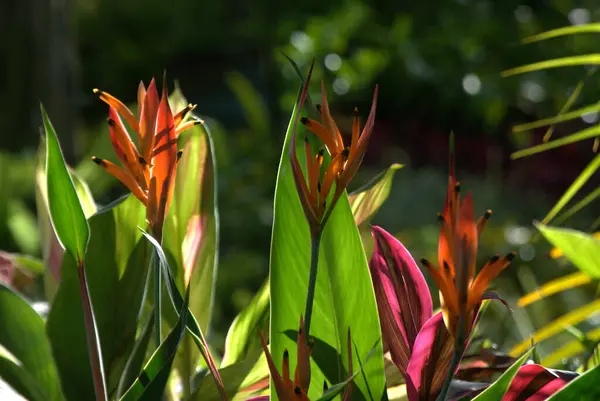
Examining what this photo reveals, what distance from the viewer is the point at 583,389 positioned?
17.3 inches

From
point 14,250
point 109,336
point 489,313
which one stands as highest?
point 109,336

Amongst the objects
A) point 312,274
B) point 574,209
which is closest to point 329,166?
point 312,274

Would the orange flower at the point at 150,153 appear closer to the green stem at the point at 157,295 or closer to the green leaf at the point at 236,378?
the green stem at the point at 157,295

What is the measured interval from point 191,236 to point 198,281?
0.14 ft

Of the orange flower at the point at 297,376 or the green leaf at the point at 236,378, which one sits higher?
the orange flower at the point at 297,376

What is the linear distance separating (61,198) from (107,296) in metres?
0.16

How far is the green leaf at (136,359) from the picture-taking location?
1.98 ft

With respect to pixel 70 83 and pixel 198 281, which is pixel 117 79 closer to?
pixel 70 83

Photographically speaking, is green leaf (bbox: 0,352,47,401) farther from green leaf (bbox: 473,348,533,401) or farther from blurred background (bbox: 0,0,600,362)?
blurred background (bbox: 0,0,600,362)

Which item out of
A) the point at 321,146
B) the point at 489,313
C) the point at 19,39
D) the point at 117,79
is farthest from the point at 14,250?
the point at 117,79

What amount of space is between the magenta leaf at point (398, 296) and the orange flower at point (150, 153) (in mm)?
158

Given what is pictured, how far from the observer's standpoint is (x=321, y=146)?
1.81 ft

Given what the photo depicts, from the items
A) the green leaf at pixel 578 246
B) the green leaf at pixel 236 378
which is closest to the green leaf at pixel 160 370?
the green leaf at pixel 236 378

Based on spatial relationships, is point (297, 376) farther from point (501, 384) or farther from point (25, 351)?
point (25, 351)
